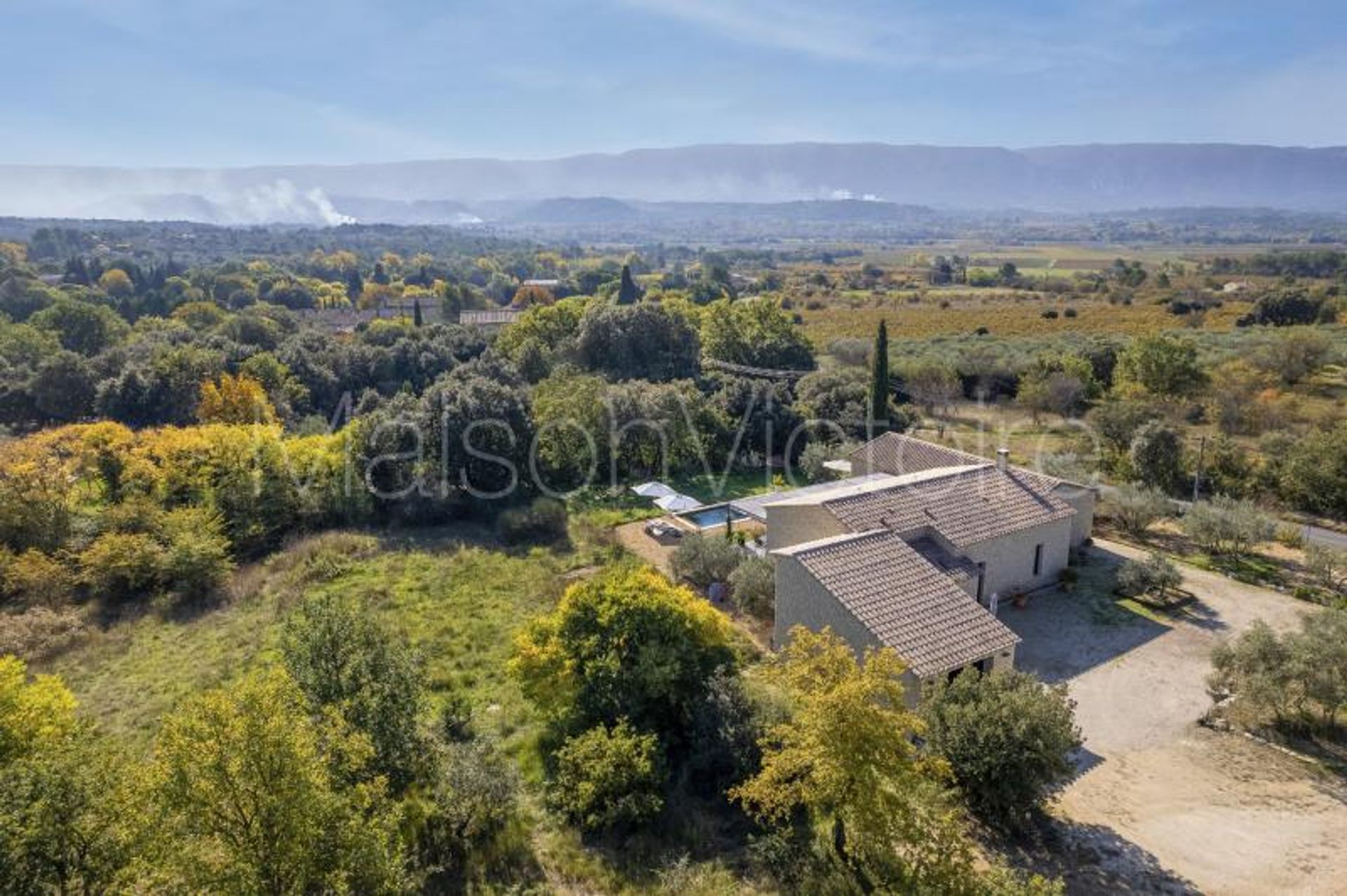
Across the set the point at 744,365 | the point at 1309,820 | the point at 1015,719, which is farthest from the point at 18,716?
the point at 744,365

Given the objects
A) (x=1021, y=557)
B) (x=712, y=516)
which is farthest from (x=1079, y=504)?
(x=712, y=516)

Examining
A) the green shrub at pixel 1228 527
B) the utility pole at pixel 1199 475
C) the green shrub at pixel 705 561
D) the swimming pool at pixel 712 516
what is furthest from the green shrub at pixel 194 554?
the utility pole at pixel 1199 475

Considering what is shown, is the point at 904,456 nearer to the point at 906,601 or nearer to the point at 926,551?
the point at 926,551

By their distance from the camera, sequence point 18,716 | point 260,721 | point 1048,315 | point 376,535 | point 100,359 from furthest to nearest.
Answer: point 1048,315, point 100,359, point 376,535, point 18,716, point 260,721

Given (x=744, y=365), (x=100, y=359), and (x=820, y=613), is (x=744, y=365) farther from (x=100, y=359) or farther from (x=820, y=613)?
(x=100, y=359)

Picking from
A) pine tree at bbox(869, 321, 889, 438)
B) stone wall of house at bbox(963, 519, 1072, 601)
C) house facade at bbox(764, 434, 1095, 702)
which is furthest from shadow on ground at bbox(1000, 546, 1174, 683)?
pine tree at bbox(869, 321, 889, 438)

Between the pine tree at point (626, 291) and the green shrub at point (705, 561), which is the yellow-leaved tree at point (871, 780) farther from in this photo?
the pine tree at point (626, 291)
